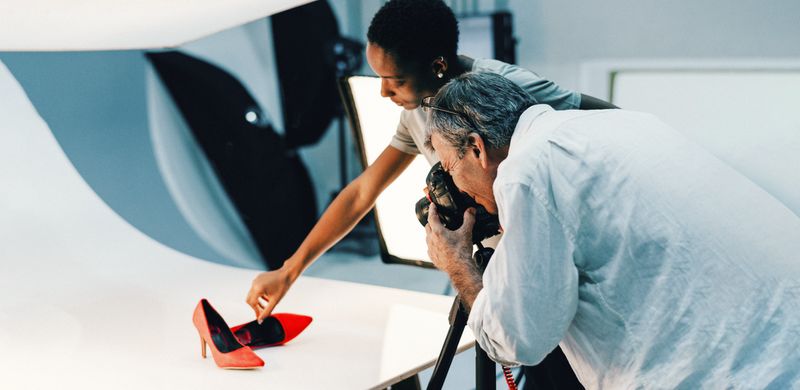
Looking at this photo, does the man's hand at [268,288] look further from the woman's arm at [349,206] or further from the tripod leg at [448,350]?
the tripod leg at [448,350]

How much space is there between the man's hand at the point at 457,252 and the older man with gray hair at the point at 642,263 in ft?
0.40

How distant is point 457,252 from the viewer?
1162 mm

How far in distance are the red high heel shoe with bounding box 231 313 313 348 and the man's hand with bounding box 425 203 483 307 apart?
1.37 ft

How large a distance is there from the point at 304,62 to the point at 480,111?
2.79 m

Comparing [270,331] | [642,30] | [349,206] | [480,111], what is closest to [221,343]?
[270,331]

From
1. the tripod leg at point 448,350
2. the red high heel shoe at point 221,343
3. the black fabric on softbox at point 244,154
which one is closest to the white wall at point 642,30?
the black fabric on softbox at point 244,154

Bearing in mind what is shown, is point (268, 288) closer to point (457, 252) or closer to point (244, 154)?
point (457, 252)

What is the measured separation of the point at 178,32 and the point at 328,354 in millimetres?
824

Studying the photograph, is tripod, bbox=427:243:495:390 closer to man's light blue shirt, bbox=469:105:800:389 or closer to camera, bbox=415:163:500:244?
camera, bbox=415:163:500:244

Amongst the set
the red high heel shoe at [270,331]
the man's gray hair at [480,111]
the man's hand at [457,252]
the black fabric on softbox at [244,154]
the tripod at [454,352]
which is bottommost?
the black fabric on softbox at [244,154]

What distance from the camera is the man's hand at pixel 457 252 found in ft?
3.73

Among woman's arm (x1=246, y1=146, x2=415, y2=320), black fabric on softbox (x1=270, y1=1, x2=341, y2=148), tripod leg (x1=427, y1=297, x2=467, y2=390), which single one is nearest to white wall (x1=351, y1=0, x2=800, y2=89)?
black fabric on softbox (x1=270, y1=1, x2=341, y2=148)

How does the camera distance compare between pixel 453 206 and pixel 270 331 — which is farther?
pixel 270 331

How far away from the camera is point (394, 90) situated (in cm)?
144
